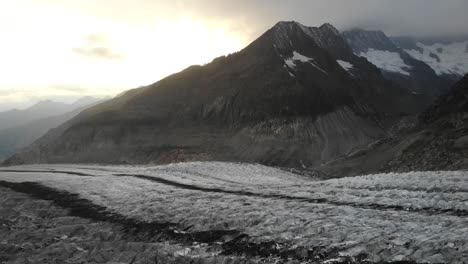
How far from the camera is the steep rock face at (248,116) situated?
386 ft

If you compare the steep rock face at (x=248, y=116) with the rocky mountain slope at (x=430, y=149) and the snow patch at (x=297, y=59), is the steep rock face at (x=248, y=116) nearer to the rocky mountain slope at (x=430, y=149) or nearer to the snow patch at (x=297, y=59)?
the snow patch at (x=297, y=59)

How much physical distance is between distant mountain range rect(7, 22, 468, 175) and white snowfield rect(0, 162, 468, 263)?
83.0 meters

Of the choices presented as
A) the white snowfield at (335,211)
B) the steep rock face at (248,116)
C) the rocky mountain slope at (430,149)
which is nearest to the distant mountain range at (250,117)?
the steep rock face at (248,116)

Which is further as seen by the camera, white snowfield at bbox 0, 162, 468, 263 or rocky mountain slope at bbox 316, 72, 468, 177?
rocky mountain slope at bbox 316, 72, 468, 177

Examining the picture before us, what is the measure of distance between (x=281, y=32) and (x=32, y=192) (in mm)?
148054

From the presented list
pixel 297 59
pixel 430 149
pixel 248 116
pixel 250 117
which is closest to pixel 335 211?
pixel 430 149

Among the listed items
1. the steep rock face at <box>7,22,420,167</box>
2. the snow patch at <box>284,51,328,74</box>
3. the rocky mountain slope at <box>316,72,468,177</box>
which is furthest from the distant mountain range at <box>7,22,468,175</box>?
the rocky mountain slope at <box>316,72,468,177</box>

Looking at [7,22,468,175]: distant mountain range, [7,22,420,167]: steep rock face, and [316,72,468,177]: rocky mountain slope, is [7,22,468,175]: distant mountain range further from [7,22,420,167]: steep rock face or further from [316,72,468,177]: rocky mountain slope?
[316,72,468,177]: rocky mountain slope

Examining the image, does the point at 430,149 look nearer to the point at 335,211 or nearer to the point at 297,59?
the point at 335,211

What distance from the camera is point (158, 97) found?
531ft

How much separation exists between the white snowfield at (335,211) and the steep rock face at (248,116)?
273 ft

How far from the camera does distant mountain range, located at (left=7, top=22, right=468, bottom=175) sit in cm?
11731

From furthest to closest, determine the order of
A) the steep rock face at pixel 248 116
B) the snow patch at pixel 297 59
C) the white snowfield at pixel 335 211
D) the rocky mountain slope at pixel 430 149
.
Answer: the snow patch at pixel 297 59
the steep rock face at pixel 248 116
the rocky mountain slope at pixel 430 149
the white snowfield at pixel 335 211

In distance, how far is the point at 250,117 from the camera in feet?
431
